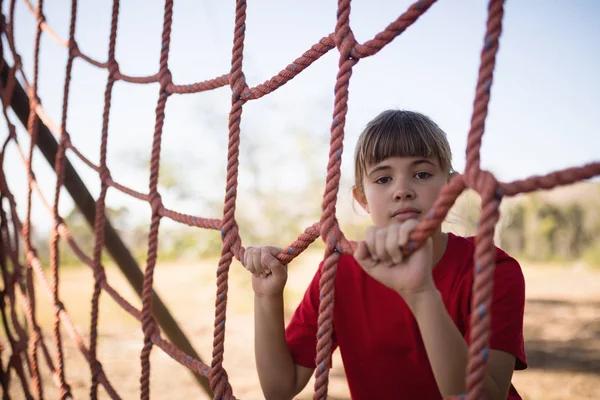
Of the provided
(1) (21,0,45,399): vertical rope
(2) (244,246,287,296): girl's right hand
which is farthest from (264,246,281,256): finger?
(1) (21,0,45,399): vertical rope

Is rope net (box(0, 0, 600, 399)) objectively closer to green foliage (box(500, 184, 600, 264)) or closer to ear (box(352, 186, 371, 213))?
ear (box(352, 186, 371, 213))

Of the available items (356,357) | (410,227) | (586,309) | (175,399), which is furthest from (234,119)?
(586,309)

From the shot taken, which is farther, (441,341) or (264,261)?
(264,261)

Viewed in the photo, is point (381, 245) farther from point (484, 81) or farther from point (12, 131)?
point (12, 131)

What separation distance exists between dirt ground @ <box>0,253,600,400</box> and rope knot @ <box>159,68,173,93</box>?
3.61 ft

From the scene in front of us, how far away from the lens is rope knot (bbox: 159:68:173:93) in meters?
0.99

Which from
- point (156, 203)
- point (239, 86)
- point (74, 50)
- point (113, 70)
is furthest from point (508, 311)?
point (74, 50)

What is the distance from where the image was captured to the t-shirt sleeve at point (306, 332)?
Answer: 88cm

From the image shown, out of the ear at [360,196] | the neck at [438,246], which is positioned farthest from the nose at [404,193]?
the ear at [360,196]

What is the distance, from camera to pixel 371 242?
499 mm

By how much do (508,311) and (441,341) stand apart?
255mm

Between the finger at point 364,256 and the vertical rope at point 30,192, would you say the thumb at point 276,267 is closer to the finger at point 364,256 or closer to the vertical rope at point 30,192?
the finger at point 364,256

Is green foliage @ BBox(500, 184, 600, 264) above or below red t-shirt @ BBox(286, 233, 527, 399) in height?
above

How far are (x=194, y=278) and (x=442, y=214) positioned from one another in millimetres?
10126
